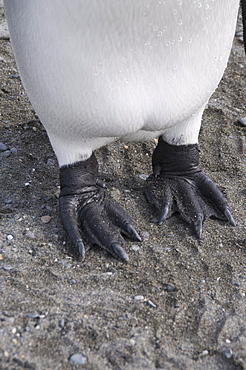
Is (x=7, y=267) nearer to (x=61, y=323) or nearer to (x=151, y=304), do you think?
(x=61, y=323)

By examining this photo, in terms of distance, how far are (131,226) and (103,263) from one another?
0.17 metres

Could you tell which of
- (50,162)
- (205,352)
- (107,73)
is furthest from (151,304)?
(50,162)

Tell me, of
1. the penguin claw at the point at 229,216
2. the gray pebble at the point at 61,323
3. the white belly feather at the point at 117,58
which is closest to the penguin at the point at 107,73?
the white belly feather at the point at 117,58

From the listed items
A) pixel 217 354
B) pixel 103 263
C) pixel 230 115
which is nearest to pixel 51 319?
pixel 103 263

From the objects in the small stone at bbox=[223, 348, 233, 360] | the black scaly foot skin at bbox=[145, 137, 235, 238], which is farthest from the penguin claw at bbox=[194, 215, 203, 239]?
the small stone at bbox=[223, 348, 233, 360]

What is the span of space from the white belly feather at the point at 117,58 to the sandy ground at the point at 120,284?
383mm

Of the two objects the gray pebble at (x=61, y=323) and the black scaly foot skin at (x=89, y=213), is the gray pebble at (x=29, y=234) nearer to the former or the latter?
the black scaly foot skin at (x=89, y=213)

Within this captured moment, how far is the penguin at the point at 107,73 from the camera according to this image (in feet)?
4.53

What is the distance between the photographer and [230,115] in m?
2.61

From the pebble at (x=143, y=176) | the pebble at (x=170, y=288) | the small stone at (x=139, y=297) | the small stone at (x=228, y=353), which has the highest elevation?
the small stone at (x=139, y=297)

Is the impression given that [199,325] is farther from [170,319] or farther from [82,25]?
[82,25]

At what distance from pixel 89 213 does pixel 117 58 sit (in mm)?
551

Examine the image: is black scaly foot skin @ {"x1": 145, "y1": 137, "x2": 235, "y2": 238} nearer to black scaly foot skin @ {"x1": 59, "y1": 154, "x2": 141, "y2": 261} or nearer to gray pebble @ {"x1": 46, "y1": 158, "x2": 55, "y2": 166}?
black scaly foot skin @ {"x1": 59, "y1": 154, "x2": 141, "y2": 261}

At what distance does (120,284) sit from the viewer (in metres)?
1.52
